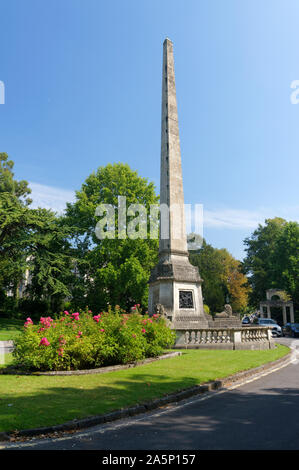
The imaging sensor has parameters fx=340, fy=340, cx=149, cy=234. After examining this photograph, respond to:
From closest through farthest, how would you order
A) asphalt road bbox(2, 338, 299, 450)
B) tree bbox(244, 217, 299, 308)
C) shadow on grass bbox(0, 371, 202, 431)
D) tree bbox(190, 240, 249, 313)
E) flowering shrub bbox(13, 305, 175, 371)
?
asphalt road bbox(2, 338, 299, 450), shadow on grass bbox(0, 371, 202, 431), flowering shrub bbox(13, 305, 175, 371), tree bbox(244, 217, 299, 308), tree bbox(190, 240, 249, 313)

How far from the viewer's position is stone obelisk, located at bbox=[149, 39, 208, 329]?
18484mm

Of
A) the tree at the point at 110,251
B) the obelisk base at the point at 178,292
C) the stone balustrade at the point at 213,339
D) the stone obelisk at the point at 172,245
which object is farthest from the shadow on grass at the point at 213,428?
the tree at the point at 110,251

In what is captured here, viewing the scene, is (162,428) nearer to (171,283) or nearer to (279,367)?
(279,367)

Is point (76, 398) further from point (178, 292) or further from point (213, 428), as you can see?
point (178, 292)

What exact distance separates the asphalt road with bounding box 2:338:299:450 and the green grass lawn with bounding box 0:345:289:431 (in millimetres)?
555

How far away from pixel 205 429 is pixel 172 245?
1476 centimetres

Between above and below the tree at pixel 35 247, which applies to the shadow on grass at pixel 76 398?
below

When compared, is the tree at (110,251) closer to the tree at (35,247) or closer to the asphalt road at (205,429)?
the tree at (35,247)

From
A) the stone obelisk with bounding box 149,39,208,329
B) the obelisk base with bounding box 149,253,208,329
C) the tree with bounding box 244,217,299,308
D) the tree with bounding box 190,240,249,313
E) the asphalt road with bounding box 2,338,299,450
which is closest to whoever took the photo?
the asphalt road with bounding box 2,338,299,450

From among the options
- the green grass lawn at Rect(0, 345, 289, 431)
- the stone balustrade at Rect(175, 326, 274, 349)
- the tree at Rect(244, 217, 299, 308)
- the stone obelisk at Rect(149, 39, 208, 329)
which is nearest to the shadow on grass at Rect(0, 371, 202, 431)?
the green grass lawn at Rect(0, 345, 289, 431)

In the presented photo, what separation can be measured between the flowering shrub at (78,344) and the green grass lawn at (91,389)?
68 cm

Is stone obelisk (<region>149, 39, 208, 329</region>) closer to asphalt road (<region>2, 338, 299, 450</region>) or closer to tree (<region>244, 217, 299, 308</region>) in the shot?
asphalt road (<region>2, 338, 299, 450</region>)

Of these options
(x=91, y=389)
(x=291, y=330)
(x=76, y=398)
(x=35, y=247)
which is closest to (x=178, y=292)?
(x=91, y=389)

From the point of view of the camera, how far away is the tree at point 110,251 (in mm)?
31062
